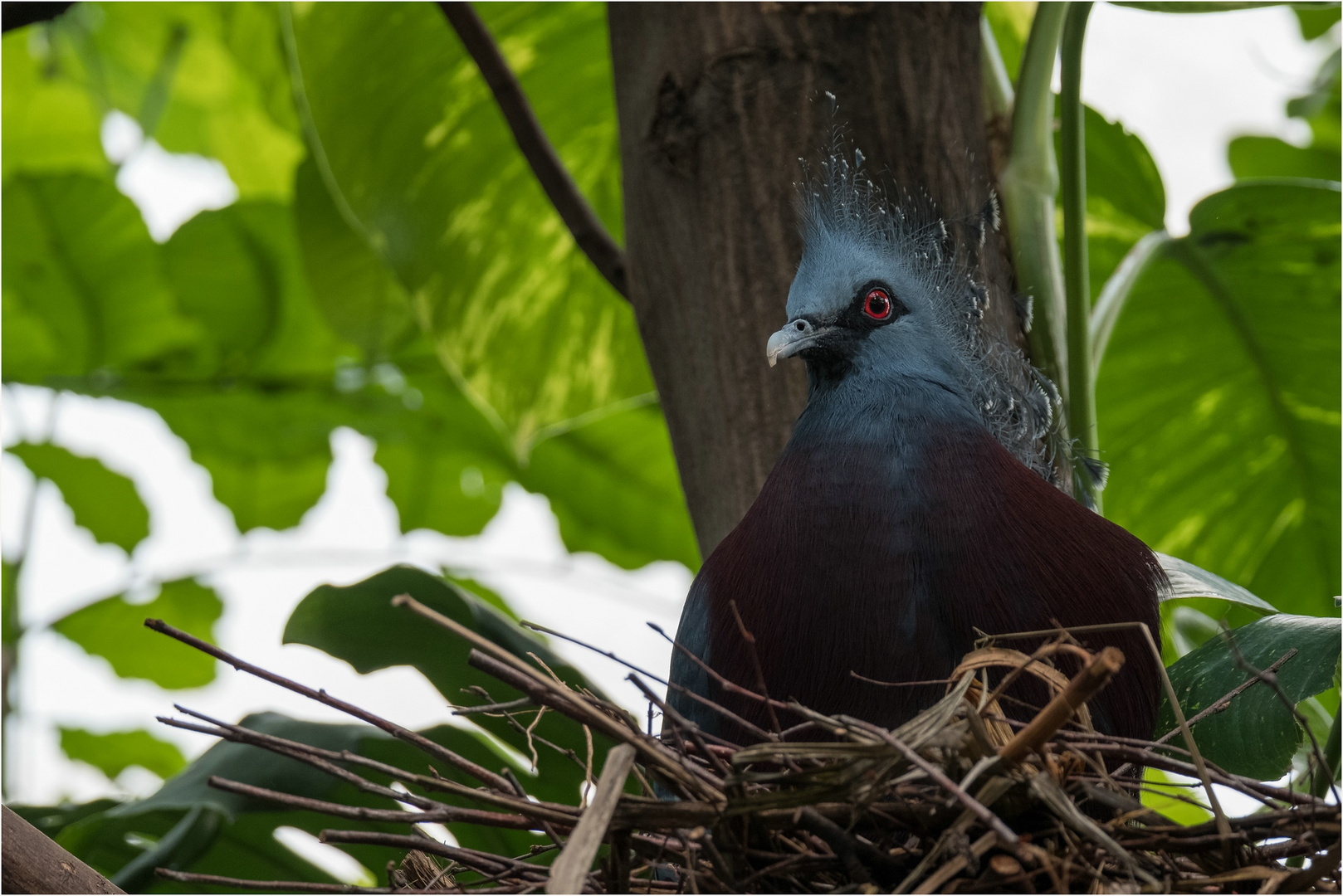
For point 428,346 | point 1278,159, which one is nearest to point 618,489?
point 428,346

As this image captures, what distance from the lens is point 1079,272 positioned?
50.4 inches

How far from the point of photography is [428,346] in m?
2.54

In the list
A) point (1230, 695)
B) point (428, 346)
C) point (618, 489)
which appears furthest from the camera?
point (618, 489)

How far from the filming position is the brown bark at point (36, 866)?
0.77 metres

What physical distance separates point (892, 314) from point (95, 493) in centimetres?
189

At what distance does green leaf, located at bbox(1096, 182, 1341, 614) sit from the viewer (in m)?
1.75

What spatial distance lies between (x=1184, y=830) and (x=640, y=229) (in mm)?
927

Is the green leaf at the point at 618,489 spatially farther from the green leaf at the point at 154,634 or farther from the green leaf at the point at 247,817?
the green leaf at the point at 247,817

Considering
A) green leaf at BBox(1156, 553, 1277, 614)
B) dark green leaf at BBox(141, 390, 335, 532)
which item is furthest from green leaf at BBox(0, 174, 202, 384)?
green leaf at BBox(1156, 553, 1277, 614)

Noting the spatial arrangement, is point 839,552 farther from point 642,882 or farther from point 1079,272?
point 1079,272

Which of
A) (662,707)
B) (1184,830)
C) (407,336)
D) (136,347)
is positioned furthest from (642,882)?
(136,347)

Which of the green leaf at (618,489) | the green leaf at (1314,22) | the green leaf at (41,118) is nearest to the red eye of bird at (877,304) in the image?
the green leaf at (618,489)

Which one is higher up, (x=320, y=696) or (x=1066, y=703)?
(x=320, y=696)

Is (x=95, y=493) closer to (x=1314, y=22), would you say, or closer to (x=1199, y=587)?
(x=1199, y=587)
